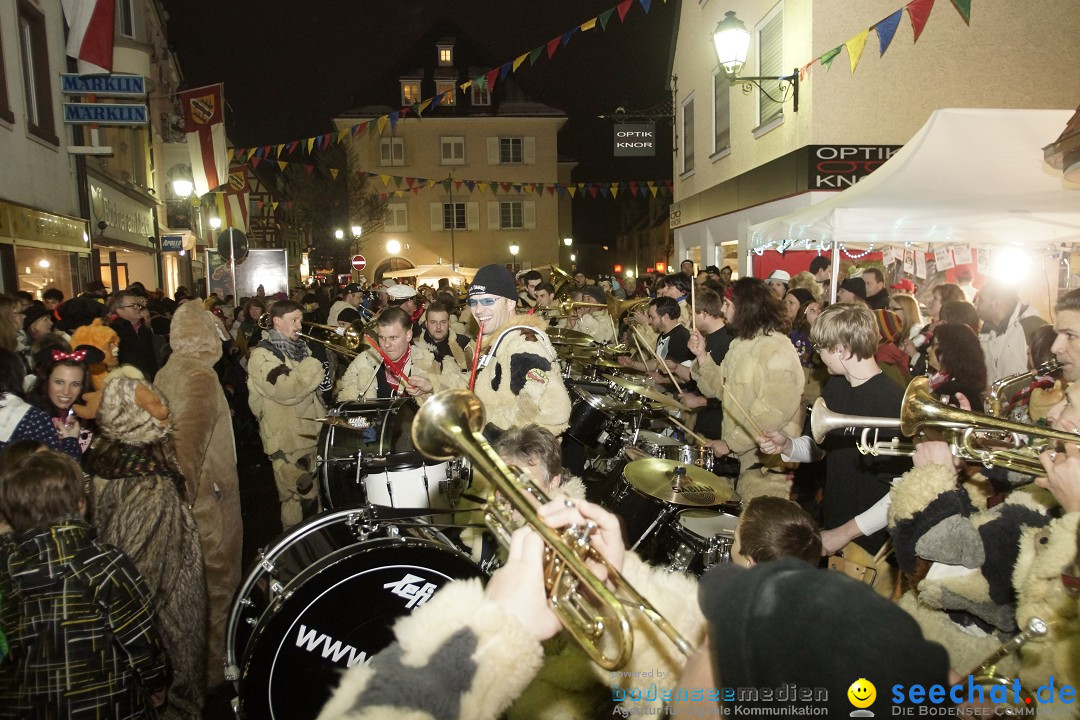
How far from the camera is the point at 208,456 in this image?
4.38 meters

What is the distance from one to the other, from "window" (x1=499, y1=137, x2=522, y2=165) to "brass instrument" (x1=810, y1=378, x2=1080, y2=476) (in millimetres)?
36960

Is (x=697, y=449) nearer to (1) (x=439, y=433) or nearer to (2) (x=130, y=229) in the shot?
(1) (x=439, y=433)

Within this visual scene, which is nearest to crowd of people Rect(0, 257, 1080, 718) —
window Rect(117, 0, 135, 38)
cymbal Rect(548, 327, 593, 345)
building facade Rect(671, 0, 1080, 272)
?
cymbal Rect(548, 327, 593, 345)

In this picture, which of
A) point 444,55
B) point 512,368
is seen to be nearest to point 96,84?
point 512,368

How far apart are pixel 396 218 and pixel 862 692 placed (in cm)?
3880

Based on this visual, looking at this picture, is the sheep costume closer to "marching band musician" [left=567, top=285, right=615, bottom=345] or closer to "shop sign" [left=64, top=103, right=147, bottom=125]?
"marching band musician" [left=567, top=285, right=615, bottom=345]

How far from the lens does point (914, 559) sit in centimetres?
258

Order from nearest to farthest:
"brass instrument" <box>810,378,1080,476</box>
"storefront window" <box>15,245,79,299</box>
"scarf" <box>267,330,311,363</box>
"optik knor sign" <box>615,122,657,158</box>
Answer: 1. "brass instrument" <box>810,378,1080,476</box>
2. "scarf" <box>267,330,311,363</box>
3. "storefront window" <box>15,245,79,299</box>
4. "optik knor sign" <box>615,122,657,158</box>

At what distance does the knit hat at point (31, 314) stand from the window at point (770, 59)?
11363 millimetres

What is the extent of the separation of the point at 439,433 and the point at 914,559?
1958mm

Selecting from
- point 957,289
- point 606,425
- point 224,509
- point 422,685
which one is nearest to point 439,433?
point 422,685

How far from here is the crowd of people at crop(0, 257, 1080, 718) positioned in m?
1.38

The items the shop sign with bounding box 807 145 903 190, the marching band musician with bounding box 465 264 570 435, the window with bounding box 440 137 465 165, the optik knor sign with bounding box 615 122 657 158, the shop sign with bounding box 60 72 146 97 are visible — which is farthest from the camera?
the window with bounding box 440 137 465 165

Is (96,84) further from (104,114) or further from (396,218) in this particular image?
(396,218)
